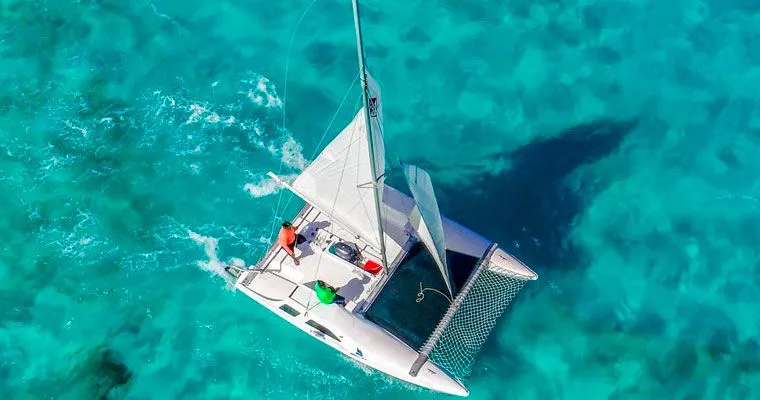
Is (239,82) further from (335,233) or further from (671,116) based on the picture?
(671,116)

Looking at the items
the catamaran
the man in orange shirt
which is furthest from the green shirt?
the man in orange shirt

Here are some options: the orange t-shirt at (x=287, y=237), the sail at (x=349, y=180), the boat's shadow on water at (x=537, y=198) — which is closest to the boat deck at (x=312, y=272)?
the orange t-shirt at (x=287, y=237)

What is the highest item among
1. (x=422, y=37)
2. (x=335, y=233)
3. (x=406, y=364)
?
(x=422, y=37)

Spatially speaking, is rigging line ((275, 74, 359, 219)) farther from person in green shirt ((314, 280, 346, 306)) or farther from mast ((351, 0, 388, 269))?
mast ((351, 0, 388, 269))

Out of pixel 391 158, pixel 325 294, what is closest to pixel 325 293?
pixel 325 294

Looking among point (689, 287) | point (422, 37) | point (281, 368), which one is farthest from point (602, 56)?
point (281, 368)
